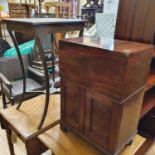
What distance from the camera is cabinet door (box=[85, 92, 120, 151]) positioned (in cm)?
86

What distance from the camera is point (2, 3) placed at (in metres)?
4.89

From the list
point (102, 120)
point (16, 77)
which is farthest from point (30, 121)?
point (16, 77)

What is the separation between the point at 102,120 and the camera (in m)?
0.93

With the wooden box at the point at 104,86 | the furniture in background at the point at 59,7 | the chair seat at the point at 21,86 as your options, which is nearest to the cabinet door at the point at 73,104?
the wooden box at the point at 104,86

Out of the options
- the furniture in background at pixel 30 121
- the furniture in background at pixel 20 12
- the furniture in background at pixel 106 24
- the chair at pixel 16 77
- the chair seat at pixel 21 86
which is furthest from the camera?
the furniture in background at pixel 20 12

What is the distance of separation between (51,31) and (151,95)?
1.15 metres

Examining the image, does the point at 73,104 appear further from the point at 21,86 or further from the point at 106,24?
the point at 21,86

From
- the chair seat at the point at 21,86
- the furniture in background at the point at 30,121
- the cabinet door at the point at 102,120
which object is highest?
the cabinet door at the point at 102,120

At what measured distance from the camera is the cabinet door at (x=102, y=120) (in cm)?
86

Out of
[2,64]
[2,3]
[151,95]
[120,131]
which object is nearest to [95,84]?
[120,131]

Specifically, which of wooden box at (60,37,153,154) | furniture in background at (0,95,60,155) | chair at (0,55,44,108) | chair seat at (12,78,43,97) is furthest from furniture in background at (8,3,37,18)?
wooden box at (60,37,153,154)

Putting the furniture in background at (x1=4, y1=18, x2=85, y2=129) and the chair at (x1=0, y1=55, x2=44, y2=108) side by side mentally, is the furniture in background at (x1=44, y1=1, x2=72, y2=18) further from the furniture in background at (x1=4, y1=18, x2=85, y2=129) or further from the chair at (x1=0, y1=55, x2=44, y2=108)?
the furniture in background at (x1=4, y1=18, x2=85, y2=129)

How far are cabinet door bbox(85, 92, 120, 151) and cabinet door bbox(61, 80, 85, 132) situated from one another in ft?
0.16

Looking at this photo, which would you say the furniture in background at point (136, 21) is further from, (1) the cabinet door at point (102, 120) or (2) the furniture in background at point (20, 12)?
(2) the furniture in background at point (20, 12)
